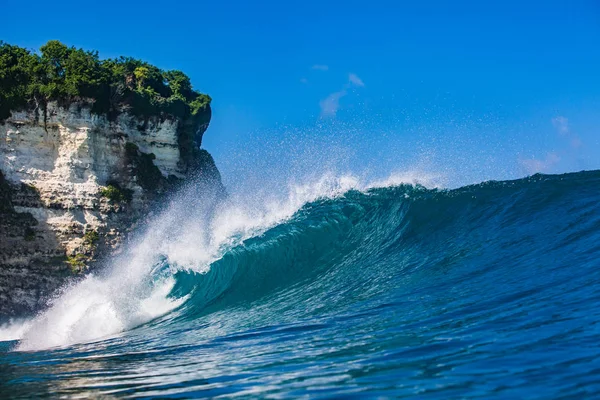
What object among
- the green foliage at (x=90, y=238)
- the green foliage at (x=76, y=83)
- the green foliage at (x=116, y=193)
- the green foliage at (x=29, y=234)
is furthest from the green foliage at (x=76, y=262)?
the green foliage at (x=76, y=83)

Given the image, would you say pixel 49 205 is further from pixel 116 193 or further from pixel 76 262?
pixel 116 193

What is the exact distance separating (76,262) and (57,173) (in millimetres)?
3810

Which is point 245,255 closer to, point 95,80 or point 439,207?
point 439,207

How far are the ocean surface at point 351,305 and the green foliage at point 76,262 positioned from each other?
10.9ft

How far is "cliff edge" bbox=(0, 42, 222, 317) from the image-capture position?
2275 centimetres

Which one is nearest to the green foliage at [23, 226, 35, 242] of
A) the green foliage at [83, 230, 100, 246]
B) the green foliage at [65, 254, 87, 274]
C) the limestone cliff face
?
the limestone cliff face

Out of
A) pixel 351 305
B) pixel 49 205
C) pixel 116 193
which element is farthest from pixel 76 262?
pixel 351 305

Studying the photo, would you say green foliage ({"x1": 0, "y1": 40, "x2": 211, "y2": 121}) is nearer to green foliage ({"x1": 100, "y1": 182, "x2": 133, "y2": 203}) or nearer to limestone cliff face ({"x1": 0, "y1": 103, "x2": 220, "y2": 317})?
limestone cliff face ({"x1": 0, "y1": 103, "x2": 220, "y2": 317})

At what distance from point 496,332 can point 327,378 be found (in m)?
2.03

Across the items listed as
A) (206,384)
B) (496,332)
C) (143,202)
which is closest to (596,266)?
(496,332)

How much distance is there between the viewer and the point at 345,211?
16844 millimetres

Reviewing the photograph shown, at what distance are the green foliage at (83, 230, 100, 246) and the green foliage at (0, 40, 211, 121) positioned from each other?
17.4 feet

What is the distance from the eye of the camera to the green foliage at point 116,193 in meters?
23.7

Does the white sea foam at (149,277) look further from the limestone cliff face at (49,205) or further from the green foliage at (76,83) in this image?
the green foliage at (76,83)
